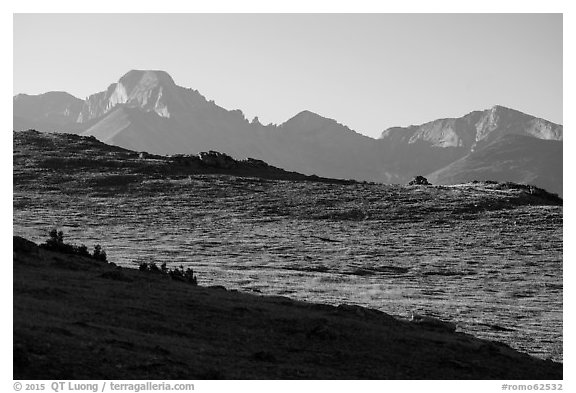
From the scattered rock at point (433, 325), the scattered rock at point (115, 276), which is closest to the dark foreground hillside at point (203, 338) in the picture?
the scattered rock at point (115, 276)

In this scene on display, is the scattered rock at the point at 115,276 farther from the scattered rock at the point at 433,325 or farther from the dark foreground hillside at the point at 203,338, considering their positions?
the scattered rock at the point at 433,325

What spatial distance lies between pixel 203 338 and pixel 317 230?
5346cm

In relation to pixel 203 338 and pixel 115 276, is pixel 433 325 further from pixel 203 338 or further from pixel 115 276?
pixel 115 276

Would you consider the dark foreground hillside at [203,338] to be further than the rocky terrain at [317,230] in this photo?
No

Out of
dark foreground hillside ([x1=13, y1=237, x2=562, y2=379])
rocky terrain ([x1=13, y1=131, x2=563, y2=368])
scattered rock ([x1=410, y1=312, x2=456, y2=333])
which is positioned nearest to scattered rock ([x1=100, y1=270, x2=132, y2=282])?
dark foreground hillside ([x1=13, y1=237, x2=562, y2=379])

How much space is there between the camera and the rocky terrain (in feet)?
156

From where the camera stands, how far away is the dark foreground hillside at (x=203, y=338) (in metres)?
20.2

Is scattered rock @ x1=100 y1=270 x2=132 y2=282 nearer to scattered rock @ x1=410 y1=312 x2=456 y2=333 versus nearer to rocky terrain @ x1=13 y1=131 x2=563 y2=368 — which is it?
scattered rock @ x1=410 y1=312 x2=456 y2=333

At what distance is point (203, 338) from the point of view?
24016 millimetres

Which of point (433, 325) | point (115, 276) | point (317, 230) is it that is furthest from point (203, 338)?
point (317, 230)

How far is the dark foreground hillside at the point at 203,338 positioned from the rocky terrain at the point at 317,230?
1071 centimetres
